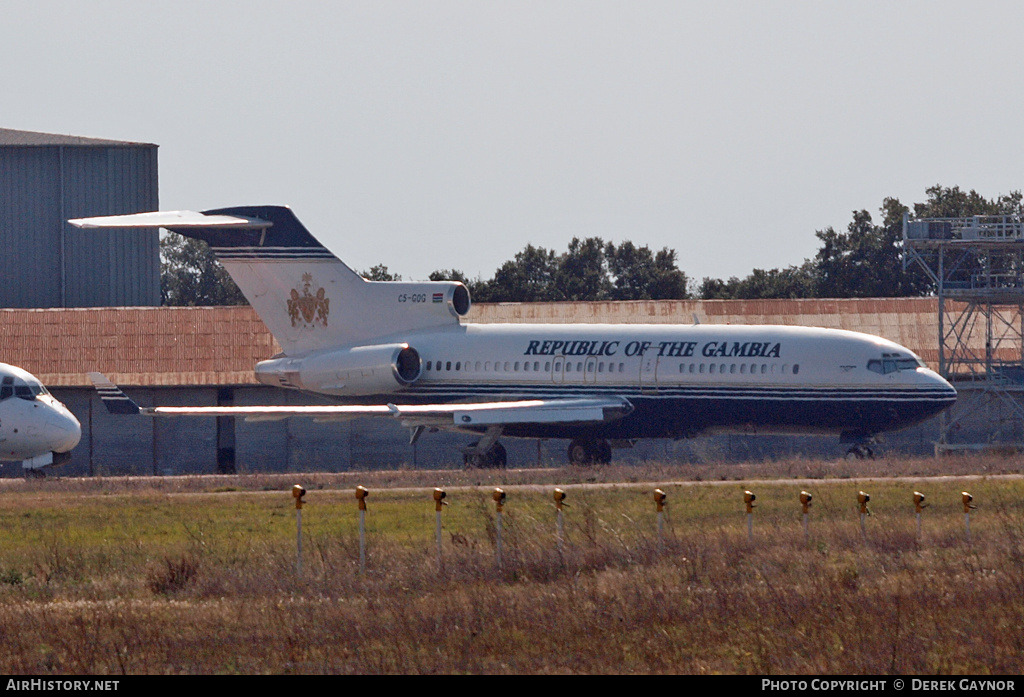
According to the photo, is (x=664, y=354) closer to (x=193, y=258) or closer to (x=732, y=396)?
(x=732, y=396)

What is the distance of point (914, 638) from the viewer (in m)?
13.2

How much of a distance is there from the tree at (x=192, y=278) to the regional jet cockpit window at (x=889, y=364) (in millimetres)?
92123

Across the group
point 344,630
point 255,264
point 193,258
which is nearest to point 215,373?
point 255,264

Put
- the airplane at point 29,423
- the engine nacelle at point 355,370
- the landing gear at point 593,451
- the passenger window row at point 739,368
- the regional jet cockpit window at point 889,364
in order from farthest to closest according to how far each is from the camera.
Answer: the engine nacelle at point 355,370 → the landing gear at point 593,451 → the passenger window row at point 739,368 → the regional jet cockpit window at point 889,364 → the airplane at point 29,423

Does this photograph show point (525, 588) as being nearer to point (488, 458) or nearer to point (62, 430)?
point (62, 430)

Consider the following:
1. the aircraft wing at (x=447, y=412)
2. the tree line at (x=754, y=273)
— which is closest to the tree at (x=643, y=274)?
the tree line at (x=754, y=273)

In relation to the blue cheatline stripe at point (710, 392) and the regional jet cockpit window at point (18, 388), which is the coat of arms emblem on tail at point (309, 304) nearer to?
the blue cheatline stripe at point (710, 392)

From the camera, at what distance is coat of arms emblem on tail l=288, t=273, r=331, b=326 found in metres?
41.8

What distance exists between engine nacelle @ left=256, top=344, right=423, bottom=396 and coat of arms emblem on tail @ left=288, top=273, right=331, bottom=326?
1.17 meters

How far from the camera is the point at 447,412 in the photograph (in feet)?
119

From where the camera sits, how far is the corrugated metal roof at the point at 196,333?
45406mm

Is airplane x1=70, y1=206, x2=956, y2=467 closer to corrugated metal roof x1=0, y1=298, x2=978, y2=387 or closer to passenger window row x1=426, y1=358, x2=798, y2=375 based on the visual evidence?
passenger window row x1=426, y1=358, x2=798, y2=375

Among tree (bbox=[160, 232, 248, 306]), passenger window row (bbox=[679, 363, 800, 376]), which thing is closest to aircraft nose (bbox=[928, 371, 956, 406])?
passenger window row (bbox=[679, 363, 800, 376])
